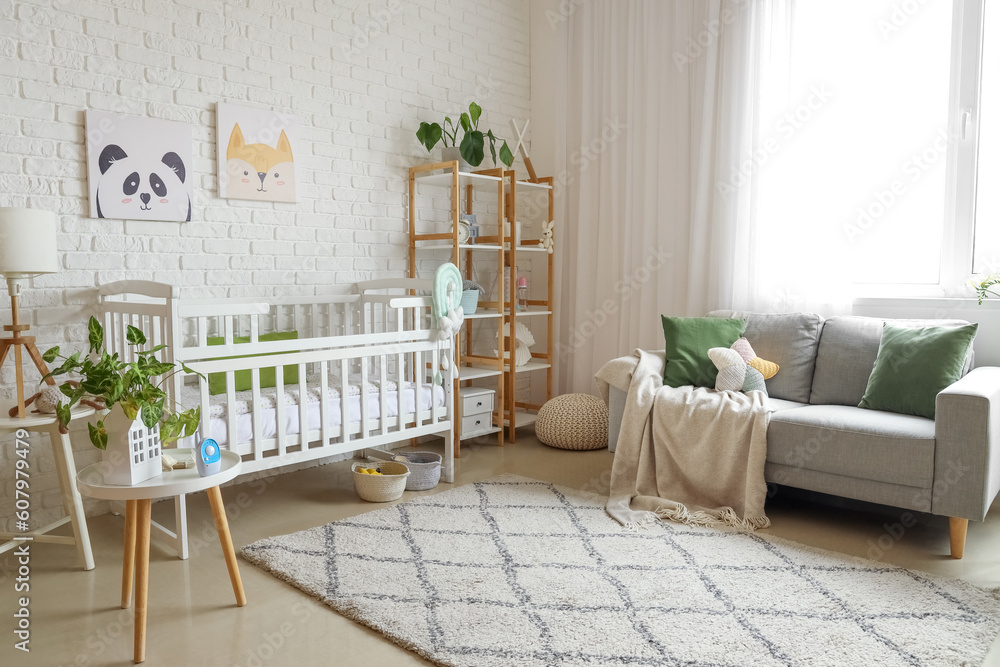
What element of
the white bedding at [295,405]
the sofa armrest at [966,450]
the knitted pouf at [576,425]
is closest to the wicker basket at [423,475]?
the white bedding at [295,405]

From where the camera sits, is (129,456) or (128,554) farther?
(128,554)

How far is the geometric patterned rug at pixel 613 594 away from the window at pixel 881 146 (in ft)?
4.94

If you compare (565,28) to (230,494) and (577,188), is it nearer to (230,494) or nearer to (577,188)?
(577,188)

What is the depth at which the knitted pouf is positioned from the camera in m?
3.73

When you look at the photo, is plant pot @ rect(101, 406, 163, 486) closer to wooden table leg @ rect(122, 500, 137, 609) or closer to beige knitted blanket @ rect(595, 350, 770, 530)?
wooden table leg @ rect(122, 500, 137, 609)

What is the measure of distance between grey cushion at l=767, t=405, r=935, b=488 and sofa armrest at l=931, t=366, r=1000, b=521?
0.04 meters

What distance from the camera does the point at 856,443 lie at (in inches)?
97.8

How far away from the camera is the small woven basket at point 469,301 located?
3.69m

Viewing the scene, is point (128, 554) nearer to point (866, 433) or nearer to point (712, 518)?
point (712, 518)

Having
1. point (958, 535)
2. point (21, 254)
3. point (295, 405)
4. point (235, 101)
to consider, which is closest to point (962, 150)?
→ point (958, 535)

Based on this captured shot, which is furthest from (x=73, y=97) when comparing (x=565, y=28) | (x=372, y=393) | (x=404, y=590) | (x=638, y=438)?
(x=565, y=28)

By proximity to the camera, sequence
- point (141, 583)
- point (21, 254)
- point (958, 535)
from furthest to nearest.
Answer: point (958, 535) → point (21, 254) → point (141, 583)

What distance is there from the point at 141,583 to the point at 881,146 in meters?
3.27

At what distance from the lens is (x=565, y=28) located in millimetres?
4293
